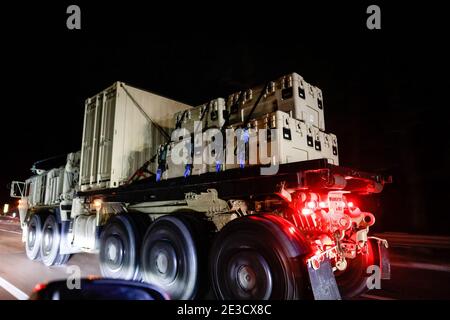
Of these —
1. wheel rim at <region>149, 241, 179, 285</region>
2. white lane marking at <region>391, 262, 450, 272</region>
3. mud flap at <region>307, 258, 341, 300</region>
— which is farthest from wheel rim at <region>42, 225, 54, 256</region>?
white lane marking at <region>391, 262, 450, 272</region>

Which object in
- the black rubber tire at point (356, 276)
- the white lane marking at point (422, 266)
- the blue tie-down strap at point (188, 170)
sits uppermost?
the blue tie-down strap at point (188, 170)

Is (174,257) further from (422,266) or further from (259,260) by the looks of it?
(422,266)

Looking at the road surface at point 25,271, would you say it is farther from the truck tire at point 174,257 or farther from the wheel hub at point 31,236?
the truck tire at point 174,257

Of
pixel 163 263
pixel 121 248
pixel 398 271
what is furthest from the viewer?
pixel 398 271

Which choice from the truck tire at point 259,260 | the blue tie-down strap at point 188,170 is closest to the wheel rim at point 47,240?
the blue tie-down strap at point 188,170

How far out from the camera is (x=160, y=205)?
5895mm

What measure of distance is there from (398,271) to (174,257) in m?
5.72

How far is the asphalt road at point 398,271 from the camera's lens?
558 cm

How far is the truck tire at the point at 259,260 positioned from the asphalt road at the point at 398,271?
251cm

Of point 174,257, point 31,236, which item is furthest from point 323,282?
point 31,236

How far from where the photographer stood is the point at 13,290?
5.63m

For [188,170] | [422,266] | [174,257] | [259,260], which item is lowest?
[422,266]
